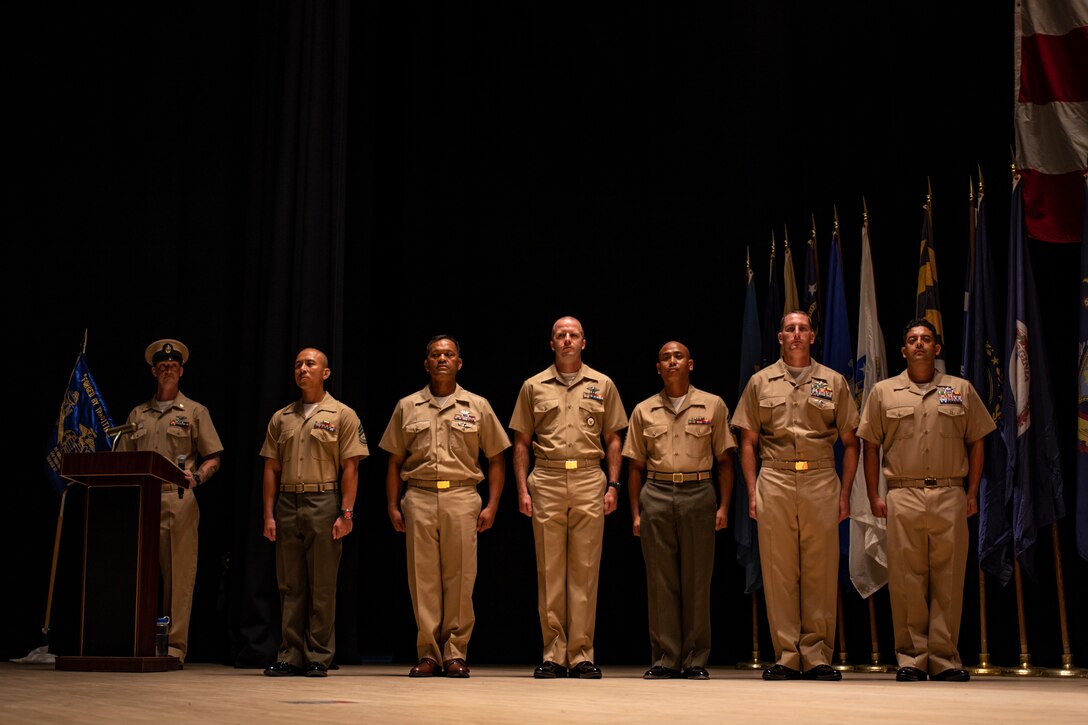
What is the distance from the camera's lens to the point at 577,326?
18.4 ft

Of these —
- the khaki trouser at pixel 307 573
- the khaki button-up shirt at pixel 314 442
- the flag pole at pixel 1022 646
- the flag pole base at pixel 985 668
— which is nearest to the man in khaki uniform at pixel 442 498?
the khaki button-up shirt at pixel 314 442

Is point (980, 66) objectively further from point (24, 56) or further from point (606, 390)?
point (24, 56)

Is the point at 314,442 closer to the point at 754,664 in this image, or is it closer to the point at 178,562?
the point at 178,562

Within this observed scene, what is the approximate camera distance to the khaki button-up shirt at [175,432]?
6320 mm

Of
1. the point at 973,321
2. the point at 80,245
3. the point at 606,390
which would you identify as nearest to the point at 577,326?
the point at 606,390

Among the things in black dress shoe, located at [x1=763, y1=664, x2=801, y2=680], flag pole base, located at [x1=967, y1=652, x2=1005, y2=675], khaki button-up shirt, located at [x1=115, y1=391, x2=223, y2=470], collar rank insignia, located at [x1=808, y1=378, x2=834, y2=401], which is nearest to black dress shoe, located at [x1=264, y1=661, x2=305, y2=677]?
khaki button-up shirt, located at [x1=115, y1=391, x2=223, y2=470]

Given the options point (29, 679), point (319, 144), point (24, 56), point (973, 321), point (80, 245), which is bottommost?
point (29, 679)

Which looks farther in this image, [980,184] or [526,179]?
[526,179]

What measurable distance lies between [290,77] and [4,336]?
2163 mm

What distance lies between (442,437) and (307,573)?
34.2 inches

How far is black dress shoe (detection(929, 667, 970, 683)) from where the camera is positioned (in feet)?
16.4

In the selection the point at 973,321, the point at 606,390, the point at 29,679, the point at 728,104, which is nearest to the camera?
the point at 29,679

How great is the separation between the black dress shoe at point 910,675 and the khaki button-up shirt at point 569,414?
1.55 meters

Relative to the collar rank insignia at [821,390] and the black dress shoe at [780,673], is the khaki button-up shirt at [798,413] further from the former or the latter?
the black dress shoe at [780,673]
